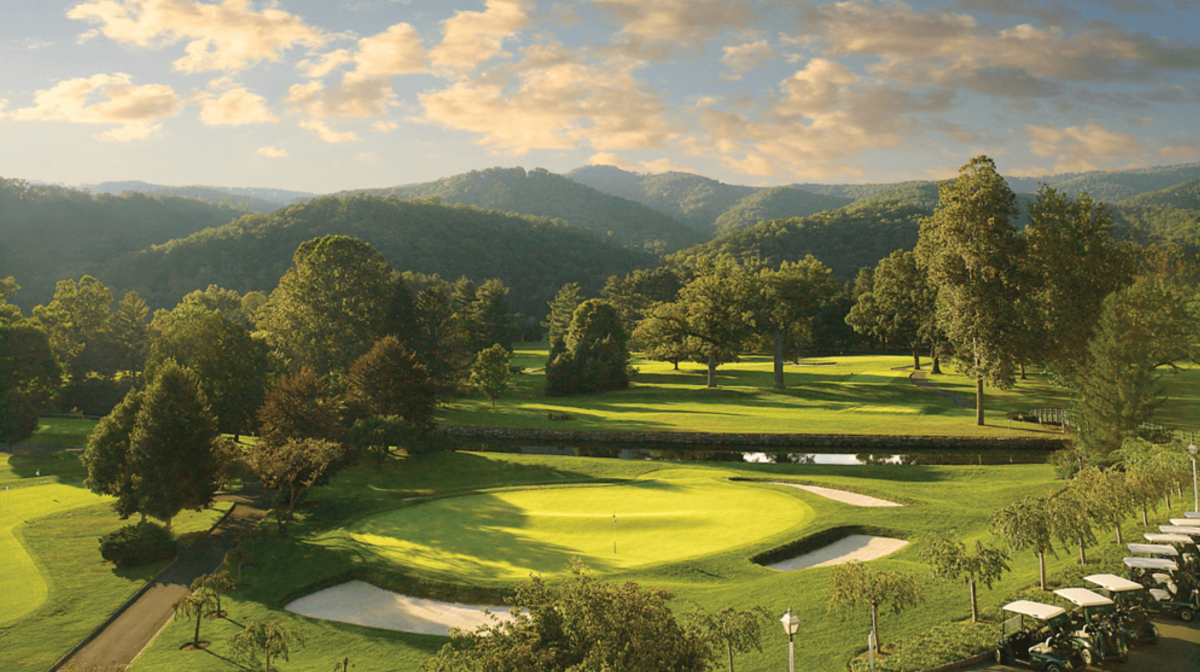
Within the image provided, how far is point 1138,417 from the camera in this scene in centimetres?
3344

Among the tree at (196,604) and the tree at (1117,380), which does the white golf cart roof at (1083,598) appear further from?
the tree at (196,604)

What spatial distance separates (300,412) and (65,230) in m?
161

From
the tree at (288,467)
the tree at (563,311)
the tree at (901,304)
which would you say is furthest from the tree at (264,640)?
the tree at (563,311)

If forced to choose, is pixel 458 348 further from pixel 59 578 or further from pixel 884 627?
pixel 884 627

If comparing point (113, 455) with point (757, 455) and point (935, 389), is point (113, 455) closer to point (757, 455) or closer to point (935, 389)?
point (757, 455)

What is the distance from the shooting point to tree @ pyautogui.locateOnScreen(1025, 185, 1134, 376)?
4494 centimetres

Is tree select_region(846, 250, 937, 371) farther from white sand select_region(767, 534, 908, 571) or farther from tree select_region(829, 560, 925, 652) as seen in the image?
tree select_region(829, 560, 925, 652)

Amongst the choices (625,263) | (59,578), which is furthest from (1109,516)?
(625,263)

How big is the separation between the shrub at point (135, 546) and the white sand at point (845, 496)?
28.1 meters

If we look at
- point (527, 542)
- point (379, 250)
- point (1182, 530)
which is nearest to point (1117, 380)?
point (1182, 530)

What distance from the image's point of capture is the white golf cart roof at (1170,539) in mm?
18406

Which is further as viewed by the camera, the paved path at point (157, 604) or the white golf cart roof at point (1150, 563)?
the paved path at point (157, 604)

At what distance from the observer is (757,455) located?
159ft

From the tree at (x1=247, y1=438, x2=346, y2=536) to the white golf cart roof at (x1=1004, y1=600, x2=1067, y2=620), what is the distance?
2773cm
